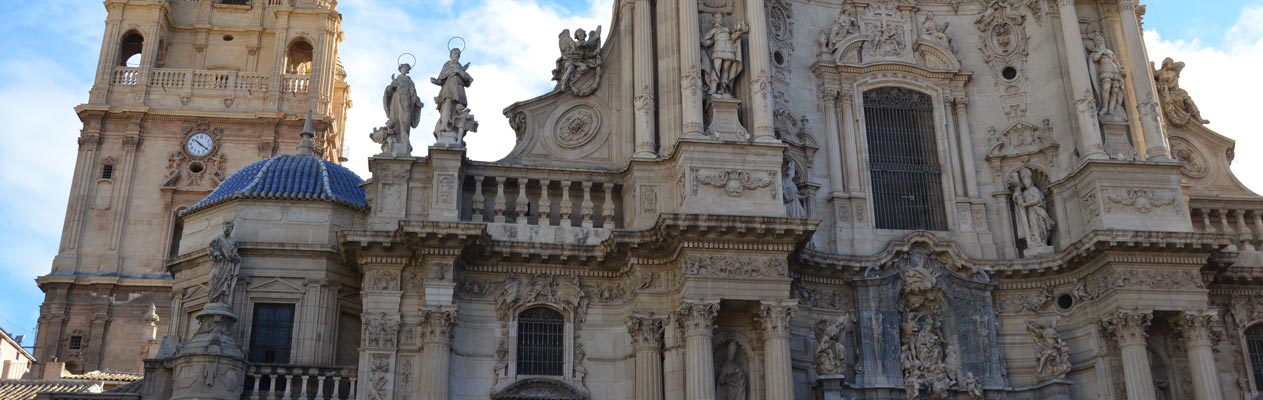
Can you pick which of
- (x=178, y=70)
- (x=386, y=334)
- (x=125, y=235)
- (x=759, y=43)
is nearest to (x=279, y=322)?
(x=386, y=334)

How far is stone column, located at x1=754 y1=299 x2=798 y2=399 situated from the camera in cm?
2044

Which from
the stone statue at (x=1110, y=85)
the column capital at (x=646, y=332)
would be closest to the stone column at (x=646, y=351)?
the column capital at (x=646, y=332)

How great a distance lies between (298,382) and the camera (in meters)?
21.0

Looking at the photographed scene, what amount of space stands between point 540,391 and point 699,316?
10.1 feet

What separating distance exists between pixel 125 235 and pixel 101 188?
1.96 metres

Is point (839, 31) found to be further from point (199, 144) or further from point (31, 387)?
point (199, 144)

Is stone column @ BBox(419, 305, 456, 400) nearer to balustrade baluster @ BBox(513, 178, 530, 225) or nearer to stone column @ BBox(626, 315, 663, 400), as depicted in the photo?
balustrade baluster @ BBox(513, 178, 530, 225)

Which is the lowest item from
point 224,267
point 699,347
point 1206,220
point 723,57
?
point 699,347

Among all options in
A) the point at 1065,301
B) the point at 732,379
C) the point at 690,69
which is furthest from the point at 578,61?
the point at 1065,301

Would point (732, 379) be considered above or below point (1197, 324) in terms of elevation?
below

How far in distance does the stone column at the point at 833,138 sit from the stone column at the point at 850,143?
5.5 inches

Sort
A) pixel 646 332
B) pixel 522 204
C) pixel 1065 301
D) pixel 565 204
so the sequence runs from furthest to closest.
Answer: pixel 1065 301, pixel 565 204, pixel 522 204, pixel 646 332

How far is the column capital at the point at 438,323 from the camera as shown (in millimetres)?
20625

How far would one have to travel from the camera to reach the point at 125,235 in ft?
129
